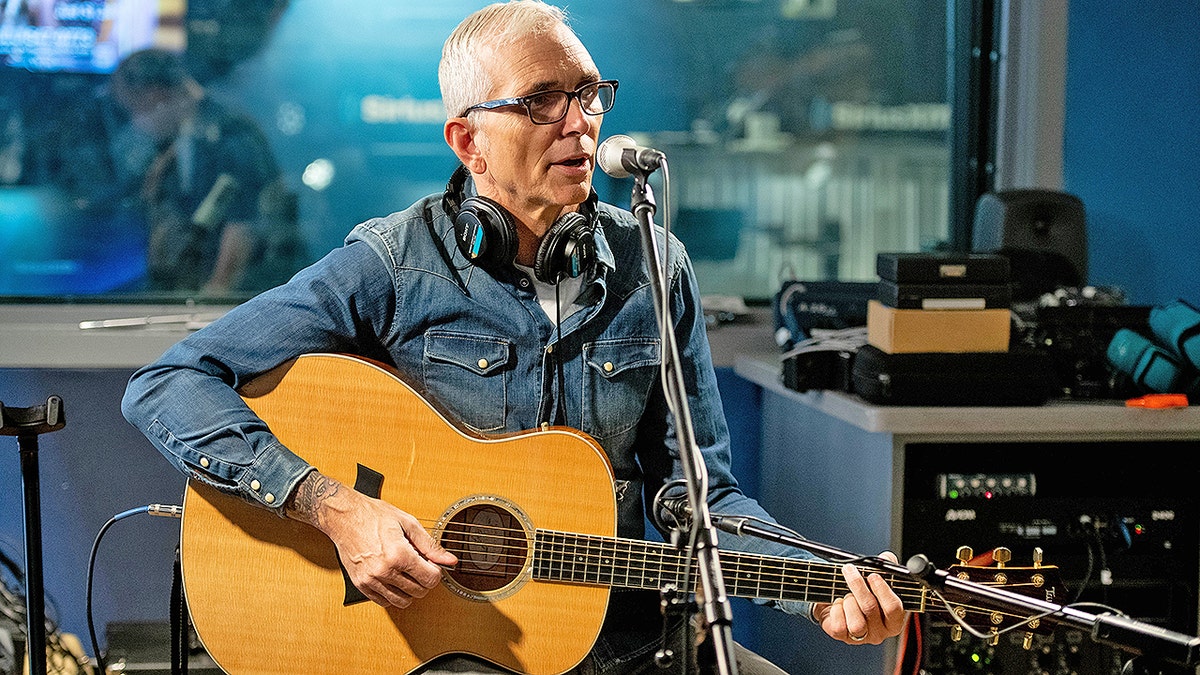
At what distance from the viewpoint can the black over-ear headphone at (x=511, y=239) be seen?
1968mm

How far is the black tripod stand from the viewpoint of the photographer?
1892 mm

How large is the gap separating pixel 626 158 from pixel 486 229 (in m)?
0.51

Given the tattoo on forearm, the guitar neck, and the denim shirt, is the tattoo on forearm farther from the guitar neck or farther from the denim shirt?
the guitar neck

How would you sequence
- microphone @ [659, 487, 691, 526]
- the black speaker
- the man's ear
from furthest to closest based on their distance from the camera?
the black speaker, the man's ear, microphone @ [659, 487, 691, 526]

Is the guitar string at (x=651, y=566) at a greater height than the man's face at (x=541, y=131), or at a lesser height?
lesser

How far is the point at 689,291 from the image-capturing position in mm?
2111

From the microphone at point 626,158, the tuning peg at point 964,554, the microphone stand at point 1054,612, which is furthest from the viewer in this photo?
the tuning peg at point 964,554

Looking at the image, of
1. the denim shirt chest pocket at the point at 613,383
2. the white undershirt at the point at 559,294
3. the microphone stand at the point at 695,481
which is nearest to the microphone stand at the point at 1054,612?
the microphone stand at the point at 695,481

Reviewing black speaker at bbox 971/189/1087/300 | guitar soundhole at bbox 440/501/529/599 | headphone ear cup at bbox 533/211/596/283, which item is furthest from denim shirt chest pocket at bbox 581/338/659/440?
black speaker at bbox 971/189/1087/300

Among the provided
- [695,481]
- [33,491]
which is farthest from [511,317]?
[33,491]

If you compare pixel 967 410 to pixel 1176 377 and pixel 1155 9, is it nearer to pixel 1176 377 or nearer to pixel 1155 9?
pixel 1176 377

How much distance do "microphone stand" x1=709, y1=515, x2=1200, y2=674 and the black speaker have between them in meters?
1.59

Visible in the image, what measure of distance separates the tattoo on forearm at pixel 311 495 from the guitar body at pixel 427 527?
0.16 ft

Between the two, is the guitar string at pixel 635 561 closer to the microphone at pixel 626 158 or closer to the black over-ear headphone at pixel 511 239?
→ the black over-ear headphone at pixel 511 239
